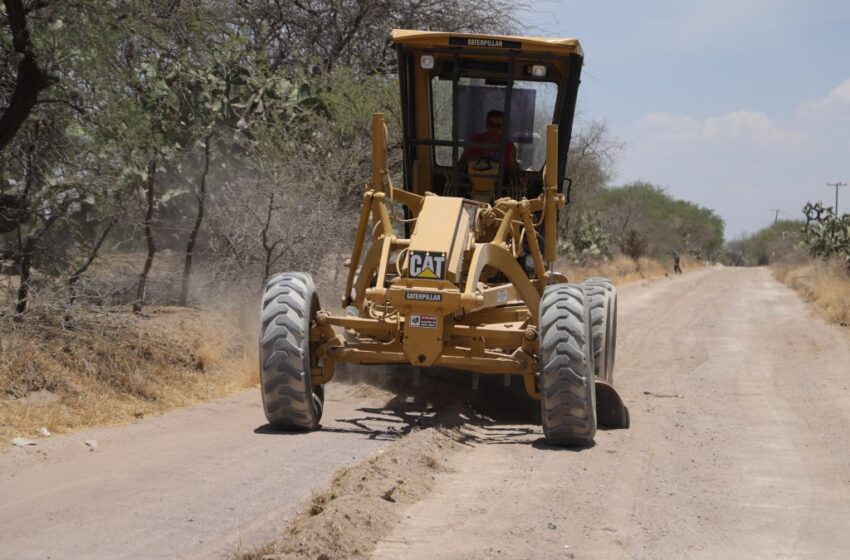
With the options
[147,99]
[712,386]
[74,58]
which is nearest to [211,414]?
[74,58]

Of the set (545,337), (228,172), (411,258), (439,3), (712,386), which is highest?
(439,3)

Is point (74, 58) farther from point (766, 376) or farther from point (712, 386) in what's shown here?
point (766, 376)

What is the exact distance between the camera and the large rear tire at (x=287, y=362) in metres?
8.46

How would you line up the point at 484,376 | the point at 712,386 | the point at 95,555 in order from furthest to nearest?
the point at 712,386 < the point at 484,376 < the point at 95,555

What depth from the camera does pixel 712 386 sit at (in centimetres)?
1298

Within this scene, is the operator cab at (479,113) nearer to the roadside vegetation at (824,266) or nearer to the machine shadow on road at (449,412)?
the machine shadow on road at (449,412)

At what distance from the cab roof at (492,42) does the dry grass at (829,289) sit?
43.8 feet

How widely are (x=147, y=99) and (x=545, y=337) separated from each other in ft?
23.9

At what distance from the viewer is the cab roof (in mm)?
9875

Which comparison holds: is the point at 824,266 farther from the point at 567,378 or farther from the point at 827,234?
the point at 567,378

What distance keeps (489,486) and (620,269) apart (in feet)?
132

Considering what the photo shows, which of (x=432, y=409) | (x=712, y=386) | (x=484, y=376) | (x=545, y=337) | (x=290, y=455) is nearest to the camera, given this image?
(x=290, y=455)

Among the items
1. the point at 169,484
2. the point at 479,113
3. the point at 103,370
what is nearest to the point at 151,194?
the point at 103,370

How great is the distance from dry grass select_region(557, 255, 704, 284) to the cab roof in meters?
22.3
